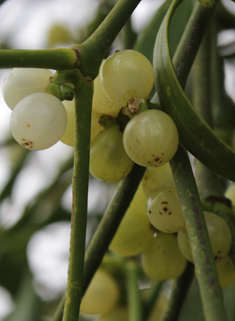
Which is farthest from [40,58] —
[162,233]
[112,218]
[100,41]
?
[162,233]

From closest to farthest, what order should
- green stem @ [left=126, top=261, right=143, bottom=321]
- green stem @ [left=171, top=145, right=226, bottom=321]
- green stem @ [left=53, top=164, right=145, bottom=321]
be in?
1. green stem @ [left=171, top=145, right=226, bottom=321]
2. green stem @ [left=53, top=164, right=145, bottom=321]
3. green stem @ [left=126, top=261, right=143, bottom=321]

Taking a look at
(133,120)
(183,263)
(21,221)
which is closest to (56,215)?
(21,221)

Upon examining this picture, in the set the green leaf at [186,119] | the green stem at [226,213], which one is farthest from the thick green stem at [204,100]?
the green leaf at [186,119]

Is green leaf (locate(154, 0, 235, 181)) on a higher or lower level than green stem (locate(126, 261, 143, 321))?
higher

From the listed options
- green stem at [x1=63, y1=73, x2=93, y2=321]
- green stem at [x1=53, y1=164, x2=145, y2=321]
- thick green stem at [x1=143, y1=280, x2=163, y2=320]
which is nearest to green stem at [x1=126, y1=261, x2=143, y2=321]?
thick green stem at [x1=143, y1=280, x2=163, y2=320]

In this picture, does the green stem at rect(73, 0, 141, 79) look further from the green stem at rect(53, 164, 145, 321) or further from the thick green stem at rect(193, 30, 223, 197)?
the thick green stem at rect(193, 30, 223, 197)

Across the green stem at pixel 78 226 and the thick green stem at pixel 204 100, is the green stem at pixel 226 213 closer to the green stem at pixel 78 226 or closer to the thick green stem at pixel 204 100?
the thick green stem at pixel 204 100

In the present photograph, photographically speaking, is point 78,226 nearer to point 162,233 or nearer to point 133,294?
point 162,233
